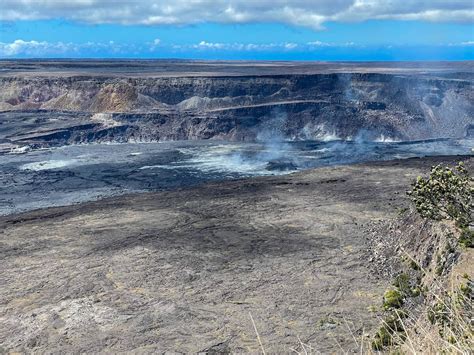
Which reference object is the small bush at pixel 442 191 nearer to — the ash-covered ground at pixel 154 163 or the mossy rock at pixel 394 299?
the mossy rock at pixel 394 299

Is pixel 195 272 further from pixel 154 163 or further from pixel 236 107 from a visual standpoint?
pixel 236 107

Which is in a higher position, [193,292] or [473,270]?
[473,270]

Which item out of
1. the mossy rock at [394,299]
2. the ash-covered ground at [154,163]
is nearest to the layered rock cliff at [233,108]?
the ash-covered ground at [154,163]

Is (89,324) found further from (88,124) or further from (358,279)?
(88,124)

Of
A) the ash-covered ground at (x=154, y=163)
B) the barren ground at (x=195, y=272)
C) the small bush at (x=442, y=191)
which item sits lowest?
the ash-covered ground at (x=154, y=163)

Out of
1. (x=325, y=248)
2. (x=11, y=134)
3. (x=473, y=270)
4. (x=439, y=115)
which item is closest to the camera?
(x=473, y=270)

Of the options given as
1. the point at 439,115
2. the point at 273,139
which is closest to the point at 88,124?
the point at 273,139

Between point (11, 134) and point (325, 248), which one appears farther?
point (11, 134)

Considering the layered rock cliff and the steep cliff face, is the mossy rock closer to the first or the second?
the layered rock cliff

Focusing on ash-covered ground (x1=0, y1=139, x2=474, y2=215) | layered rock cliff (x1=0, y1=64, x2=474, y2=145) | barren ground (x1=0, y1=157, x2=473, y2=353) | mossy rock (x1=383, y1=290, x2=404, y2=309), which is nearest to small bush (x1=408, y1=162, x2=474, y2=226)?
mossy rock (x1=383, y1=290, x2=404, y2=309)
